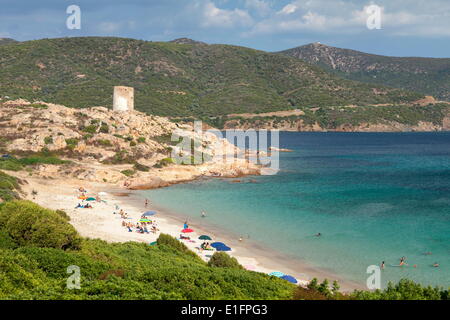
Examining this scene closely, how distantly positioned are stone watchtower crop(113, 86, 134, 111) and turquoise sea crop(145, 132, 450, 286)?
28.3 meters

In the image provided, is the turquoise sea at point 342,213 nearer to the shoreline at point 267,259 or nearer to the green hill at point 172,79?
the shoreline at point 267,259

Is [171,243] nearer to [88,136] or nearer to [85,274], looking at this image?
[85,274]

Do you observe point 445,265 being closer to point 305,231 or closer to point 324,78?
point 305,231

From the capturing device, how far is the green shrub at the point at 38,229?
14852 mm


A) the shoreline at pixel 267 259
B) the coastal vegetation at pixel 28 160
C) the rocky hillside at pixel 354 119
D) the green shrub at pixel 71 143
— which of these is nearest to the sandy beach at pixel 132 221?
the shoreline at pixel 267 259

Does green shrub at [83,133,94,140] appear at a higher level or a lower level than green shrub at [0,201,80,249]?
higher

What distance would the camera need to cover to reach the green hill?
119 meters

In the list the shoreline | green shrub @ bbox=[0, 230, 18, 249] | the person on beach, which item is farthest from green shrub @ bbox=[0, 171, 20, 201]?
the person on beach

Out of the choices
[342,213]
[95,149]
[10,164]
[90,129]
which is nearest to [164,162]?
[95,149]

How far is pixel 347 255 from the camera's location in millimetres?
23953

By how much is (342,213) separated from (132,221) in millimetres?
17787

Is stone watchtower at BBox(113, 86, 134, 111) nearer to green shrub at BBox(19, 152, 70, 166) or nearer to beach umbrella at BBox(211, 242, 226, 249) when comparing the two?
green shrub at BBox(19, 152, 70, 166)

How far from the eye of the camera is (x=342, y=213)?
34438mm
